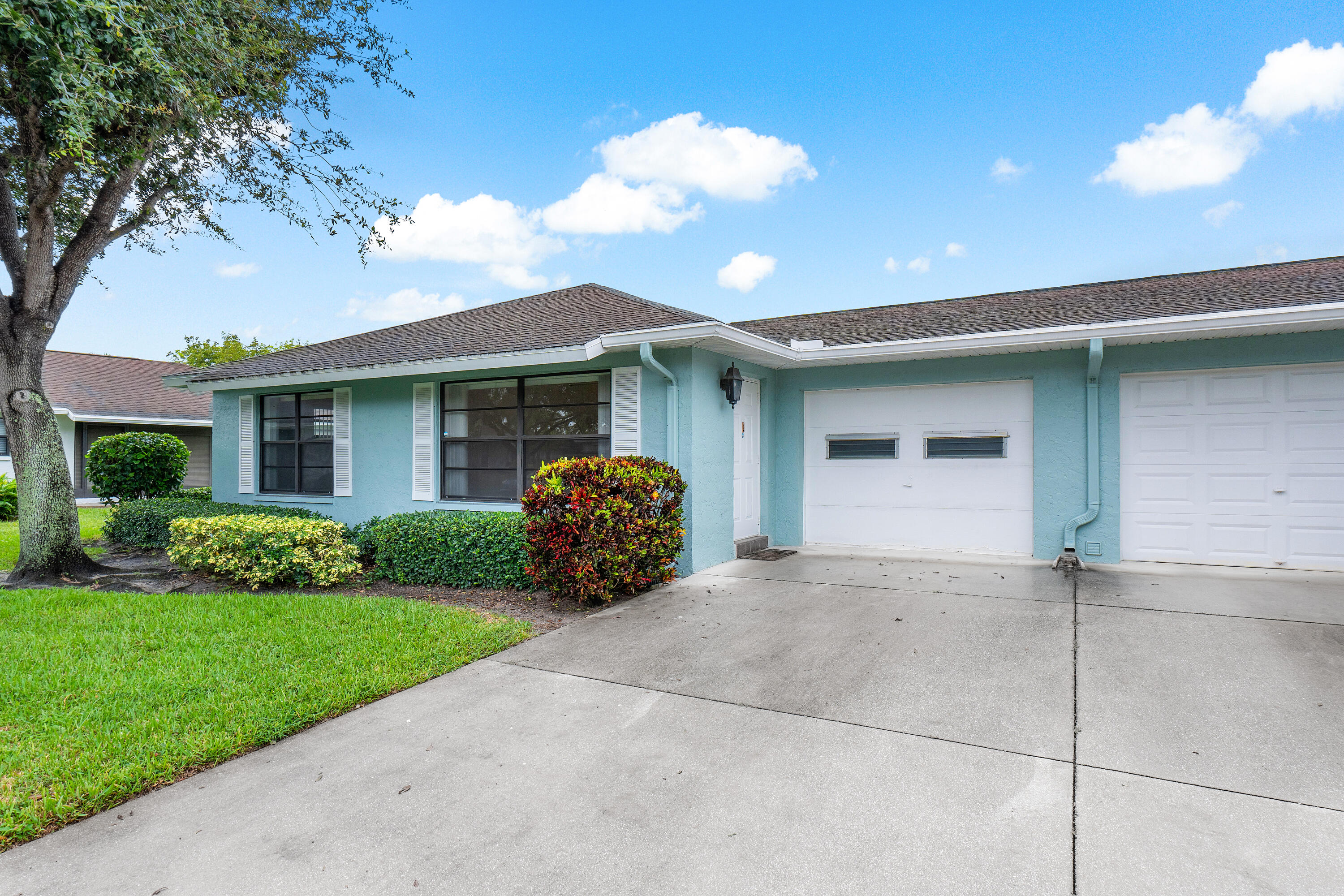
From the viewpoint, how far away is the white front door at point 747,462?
24.9 feet

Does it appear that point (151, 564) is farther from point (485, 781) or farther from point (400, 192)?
point (485, 781)

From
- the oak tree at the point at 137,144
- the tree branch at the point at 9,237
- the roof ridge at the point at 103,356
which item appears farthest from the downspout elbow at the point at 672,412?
the roof ridge at the point at 103,356

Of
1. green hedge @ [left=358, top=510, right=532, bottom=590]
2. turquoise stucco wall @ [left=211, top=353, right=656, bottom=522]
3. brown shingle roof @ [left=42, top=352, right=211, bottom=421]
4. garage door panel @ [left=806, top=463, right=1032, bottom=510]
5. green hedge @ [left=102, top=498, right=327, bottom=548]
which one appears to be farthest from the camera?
brown shingle roof @ [left=42, top=352, right=211, bottom=421]

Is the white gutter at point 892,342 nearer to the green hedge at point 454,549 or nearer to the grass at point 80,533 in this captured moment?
the green hedge at point 454,549

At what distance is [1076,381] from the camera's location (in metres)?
6.89

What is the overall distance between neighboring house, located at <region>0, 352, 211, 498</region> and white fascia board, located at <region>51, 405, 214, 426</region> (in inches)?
0.7

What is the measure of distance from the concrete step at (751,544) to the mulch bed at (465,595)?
214cm

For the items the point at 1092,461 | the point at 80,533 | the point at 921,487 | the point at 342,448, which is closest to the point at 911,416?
the point at 921,487

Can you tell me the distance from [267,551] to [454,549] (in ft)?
5.98

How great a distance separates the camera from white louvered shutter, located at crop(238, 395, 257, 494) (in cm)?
992

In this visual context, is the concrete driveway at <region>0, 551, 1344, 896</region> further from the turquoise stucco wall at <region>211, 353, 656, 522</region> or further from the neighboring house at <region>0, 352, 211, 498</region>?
the neighboring house at <region>0, 352, 211, 498</region>

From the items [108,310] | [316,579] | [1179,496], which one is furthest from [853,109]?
[108,310]

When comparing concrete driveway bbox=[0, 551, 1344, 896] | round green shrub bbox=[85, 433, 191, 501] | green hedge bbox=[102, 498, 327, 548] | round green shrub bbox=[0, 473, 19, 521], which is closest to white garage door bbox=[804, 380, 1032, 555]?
concrete driveway bbox=[0, 551, 1344, 896]

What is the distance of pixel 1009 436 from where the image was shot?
287 inches
